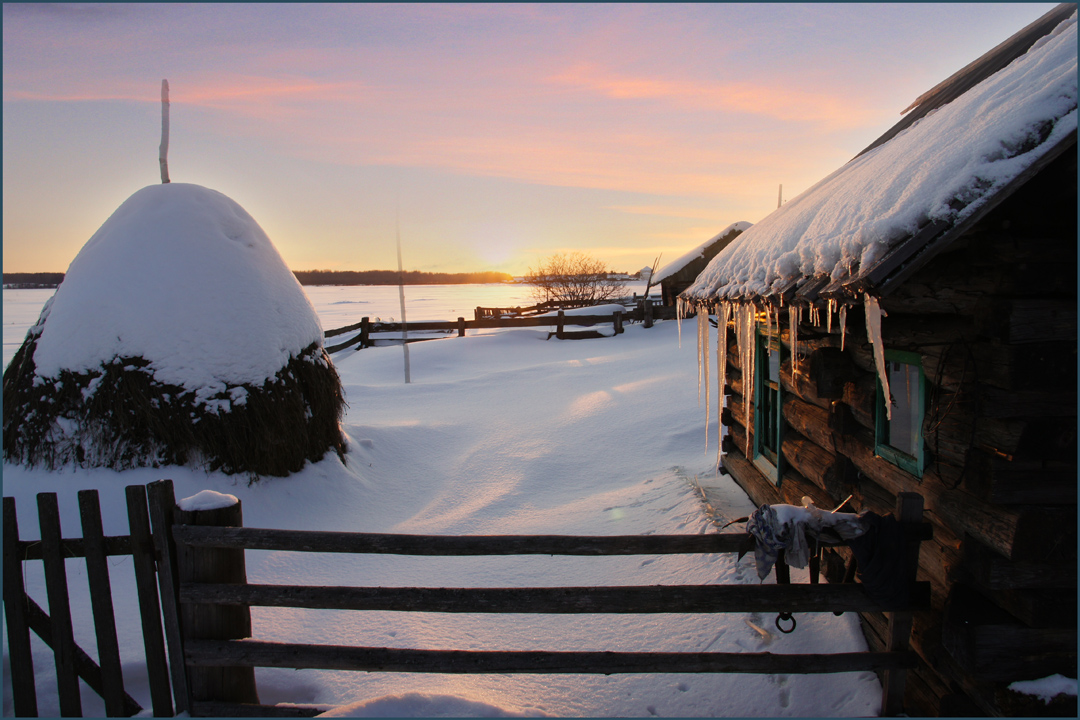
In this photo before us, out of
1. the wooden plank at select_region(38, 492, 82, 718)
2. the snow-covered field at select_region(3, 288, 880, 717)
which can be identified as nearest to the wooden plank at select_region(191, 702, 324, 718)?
the snow-covered field at select_region(3, 288, 880, 717)

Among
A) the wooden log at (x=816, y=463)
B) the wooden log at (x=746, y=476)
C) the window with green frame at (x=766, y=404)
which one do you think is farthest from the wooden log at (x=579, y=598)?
the window with green frame at (x=766, y=404)

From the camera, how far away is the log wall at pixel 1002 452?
245 centimetres

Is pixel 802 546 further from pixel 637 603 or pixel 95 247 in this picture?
pixel 95 247

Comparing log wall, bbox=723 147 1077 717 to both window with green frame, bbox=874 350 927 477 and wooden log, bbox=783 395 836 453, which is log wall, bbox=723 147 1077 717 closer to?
window with green frame, bbox=874 350 927 477

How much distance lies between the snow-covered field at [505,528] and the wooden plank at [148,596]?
2.05 ft

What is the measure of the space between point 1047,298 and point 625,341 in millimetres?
16826

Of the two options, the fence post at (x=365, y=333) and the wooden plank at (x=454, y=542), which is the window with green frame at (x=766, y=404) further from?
the fence post at (x=365, y=333)

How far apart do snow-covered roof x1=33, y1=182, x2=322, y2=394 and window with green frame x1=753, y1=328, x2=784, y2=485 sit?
17.8 feet

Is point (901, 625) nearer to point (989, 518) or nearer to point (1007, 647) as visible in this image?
point (1007, 647)

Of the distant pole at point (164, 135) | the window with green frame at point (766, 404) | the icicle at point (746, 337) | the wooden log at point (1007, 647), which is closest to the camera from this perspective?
the wooden log at point (1007, 647)

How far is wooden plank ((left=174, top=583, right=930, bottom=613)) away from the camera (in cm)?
273

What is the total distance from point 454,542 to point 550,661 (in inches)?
31.2

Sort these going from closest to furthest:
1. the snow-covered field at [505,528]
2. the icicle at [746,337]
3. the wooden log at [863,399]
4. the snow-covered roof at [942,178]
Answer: the snow-covered roof at [942,178] → the snow-covered field at [505,528] → the wooden log at [863,399] → the icicle at [746,337]

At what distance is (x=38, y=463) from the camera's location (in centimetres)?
561
